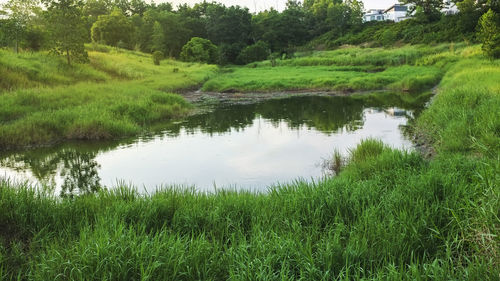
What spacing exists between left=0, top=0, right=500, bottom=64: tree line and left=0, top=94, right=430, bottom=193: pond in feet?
37.1

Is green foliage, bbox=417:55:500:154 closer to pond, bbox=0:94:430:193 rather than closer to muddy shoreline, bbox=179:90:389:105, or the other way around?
pond, bbox=0:94:430:193

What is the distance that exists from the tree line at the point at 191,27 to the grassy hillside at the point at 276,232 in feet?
67.4

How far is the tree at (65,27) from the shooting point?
2206 centimetres

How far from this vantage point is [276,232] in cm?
388

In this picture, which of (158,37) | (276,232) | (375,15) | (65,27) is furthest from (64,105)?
(375,15)

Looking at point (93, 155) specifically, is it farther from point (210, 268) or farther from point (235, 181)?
point (210, 268)

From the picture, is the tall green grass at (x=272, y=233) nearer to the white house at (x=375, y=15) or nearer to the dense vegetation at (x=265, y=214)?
the dense vegetation at (x=265, y=214)

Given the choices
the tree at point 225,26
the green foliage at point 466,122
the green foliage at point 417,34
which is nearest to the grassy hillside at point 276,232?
the green foliage at point 466,122

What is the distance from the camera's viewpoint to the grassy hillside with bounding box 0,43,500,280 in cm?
317

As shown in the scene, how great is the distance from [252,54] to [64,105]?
144 ft

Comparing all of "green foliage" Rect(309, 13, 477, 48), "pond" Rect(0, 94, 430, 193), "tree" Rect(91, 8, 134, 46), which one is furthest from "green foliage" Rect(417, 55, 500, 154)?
"tree" Rect(91, 8, 134, 46)

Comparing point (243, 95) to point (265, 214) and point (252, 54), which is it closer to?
point (265, 214)

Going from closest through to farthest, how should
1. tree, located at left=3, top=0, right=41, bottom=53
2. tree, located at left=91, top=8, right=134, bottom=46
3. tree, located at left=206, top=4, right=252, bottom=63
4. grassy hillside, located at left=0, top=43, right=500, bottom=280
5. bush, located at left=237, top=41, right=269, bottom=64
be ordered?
grassy hillside, located at left=0, top=43, right=500, bottom=280, tree, located at left=3, top=0, right=41, bottom=53, tree, located at left=91, top=8, right=134, bottom=46, bush, located at left=237, top=41, right=269, bottom=64, tree, located at left=206, top=4, right=252, bottom=63

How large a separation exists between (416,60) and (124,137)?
28.6 metres
